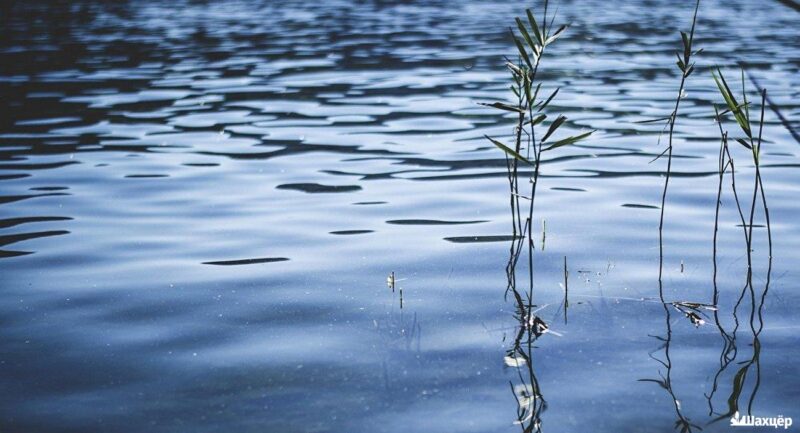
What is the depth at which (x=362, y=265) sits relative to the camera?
427cm

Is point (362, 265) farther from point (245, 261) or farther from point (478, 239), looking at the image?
point (478, 239)

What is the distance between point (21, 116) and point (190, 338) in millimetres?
6723

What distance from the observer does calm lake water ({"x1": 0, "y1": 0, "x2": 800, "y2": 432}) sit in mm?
2826

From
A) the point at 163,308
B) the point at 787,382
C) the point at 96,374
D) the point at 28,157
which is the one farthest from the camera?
the point at 28,157

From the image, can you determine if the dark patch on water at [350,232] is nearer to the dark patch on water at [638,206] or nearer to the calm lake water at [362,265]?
the calm lake water at [362,265]

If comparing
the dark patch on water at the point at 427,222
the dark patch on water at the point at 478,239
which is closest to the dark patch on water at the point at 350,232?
the dark patch on water at the point at 427,222

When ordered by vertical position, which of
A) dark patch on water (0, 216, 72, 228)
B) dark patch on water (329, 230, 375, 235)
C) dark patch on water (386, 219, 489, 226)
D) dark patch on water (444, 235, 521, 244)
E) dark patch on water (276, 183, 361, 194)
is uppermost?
dark patch on water (0, 216, 72, 228)

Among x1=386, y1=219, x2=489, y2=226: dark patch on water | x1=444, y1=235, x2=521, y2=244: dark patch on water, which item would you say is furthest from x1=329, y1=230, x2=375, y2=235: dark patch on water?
x1=444, y1=235, x2=521, y2=244: dark patch on water

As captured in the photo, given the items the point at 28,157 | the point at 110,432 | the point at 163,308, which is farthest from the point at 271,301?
the point at 28,157

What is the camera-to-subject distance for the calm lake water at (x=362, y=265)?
2826 millimetres

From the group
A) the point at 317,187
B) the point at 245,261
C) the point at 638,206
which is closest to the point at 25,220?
the point at 245,261

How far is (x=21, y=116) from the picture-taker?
912cm

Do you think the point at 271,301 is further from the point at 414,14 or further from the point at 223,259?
the point at 414,14

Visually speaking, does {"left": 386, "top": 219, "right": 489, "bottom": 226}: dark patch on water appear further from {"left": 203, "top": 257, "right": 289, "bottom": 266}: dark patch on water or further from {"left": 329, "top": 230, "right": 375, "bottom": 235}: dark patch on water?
{"left": 203, "top": 257, "right": 289, "bottom": 266}: dark patch on water
